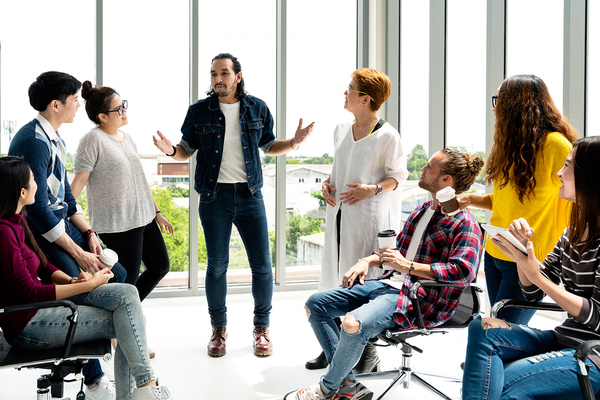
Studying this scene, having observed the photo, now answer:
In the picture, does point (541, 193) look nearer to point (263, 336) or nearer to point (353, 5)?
point (263, 336)

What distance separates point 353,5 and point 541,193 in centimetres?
329

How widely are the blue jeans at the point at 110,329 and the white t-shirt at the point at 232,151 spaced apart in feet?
3.88

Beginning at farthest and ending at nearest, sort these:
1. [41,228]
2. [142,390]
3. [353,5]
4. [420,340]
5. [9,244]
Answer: [353,5]
[420,340]
[41,228]
[142,390]
[9,244]

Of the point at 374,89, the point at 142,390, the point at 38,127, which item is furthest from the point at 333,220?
the point at 38,127

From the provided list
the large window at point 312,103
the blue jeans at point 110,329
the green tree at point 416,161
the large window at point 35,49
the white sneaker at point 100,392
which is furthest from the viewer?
the large window at point 312,103

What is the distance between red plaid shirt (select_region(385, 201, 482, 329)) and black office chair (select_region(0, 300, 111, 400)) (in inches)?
50.4

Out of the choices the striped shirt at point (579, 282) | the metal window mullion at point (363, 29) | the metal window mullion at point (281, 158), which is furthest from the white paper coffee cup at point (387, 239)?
the metal window mullion at point (363, 29)

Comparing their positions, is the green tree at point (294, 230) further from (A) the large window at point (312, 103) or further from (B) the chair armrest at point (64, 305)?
(B) the chair armrest at point (64, 305)

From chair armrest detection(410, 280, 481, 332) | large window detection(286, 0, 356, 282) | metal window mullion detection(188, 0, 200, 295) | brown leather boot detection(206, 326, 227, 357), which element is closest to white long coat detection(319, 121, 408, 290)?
chair armrest detection(410, 280, 481, 332)

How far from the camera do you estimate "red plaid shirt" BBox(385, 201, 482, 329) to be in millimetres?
2184

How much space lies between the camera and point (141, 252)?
3084mm

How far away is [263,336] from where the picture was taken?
3256 millimetres

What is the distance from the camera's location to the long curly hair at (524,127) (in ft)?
6.98

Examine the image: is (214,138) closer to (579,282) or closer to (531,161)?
(531,161)
